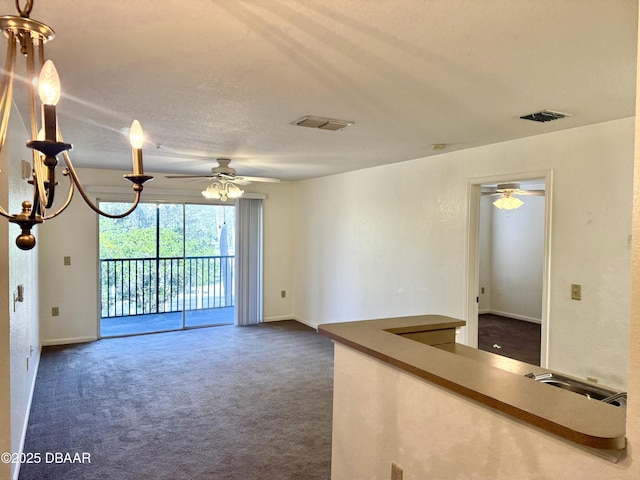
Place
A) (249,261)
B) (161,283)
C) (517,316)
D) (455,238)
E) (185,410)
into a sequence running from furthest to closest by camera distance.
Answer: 1. (517,316)
2. (161,283)
3. (249,261)
4. (455,238)
5. (185,410)

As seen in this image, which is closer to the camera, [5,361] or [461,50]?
[461,50]

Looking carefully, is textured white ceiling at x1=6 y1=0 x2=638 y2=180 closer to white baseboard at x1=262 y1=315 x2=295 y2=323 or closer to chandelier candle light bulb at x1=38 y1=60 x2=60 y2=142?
chandelier candle light bulb at x1=38 y1=60 x2=60 y2=142

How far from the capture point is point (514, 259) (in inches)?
301

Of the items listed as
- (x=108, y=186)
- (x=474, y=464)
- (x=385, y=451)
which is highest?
(x=108, y=186)

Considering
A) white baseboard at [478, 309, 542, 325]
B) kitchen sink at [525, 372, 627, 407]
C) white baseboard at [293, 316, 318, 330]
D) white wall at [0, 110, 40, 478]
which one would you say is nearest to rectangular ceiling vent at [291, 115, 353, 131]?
white wall at [0, 110, 40, 478]

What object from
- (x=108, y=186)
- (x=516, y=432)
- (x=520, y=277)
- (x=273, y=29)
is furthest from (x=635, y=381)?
(x=520, y=277)

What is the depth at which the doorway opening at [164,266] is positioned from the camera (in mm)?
6789

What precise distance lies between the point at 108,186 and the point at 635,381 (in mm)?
6103

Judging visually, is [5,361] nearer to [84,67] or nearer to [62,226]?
[84,67]

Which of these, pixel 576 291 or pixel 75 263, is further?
pixel 75 263

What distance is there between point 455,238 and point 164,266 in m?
4.80

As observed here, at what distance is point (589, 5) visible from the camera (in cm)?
147

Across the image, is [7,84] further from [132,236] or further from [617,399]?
[132,236]

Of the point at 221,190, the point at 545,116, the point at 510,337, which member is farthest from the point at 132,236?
the point at 545,116
